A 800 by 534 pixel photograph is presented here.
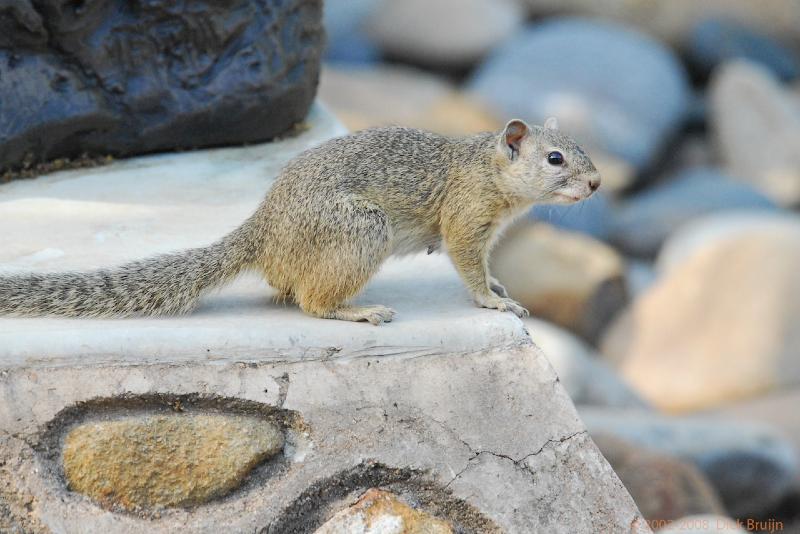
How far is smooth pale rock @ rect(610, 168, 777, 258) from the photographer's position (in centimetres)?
1172

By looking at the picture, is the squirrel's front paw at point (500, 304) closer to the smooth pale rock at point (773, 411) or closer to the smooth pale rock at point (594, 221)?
the smooth pale rock at point (773, 411)

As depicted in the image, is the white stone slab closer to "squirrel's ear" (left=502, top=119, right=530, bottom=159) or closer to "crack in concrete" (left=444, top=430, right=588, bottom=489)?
"crack in concrete" (left=444, top=430, right=588, bottom=489)

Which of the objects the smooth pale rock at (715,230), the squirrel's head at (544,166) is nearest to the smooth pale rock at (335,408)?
the squirrel's head at (544,166)

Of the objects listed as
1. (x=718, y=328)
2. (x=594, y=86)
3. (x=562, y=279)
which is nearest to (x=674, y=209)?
(x=594, y=86)

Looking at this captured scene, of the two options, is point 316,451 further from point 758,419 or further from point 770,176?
point 770,176

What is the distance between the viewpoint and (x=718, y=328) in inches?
354

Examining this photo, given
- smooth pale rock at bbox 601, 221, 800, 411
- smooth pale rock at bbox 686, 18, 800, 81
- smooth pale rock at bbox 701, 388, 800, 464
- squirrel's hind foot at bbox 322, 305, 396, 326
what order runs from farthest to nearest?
smooth pale rock at bbox 686, 18, 800, 81 < smooth pale rock at bbox 601, 221, 800, 411 < smooth pale rock at bbox 701, 388, 800, 464 < squirrel's hind foot at bbox 322, 305, 396, 326

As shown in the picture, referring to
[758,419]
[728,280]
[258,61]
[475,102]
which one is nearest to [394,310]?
[258,61]

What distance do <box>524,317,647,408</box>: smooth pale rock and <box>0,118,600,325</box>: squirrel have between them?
3.42 meters

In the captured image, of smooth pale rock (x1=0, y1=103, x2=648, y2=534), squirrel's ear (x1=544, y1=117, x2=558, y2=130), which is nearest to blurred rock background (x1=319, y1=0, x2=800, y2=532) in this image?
squirrel's ear (x1=544, y1=117, x2=558, y2=130)

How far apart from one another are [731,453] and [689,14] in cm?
892

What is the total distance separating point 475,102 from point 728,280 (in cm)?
470

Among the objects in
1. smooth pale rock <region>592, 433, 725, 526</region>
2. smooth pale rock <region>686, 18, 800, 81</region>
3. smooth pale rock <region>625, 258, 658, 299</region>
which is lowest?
smooth pale rock <region>625, 258, 658, 299</region>

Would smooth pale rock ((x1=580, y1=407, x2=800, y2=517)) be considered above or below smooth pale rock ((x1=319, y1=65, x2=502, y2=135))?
above
